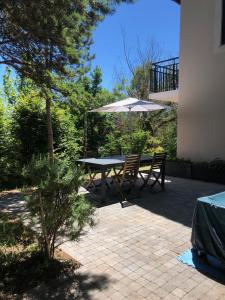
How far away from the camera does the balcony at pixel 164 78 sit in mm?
11123

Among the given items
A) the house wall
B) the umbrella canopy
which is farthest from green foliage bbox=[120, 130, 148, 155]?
the umbrella canopy

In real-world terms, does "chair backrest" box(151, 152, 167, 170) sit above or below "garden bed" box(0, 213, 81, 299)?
above

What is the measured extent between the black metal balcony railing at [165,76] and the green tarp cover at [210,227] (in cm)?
842

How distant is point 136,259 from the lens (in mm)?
3750

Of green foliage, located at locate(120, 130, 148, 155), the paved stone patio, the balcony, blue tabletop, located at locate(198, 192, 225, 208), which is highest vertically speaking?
the balcony

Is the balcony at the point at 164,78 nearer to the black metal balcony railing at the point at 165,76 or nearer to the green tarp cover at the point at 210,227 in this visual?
the black metal balcony railing at the point at 165,76

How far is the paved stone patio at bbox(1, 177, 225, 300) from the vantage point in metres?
3.02

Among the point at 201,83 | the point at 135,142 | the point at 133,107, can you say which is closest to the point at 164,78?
the point at 201,83

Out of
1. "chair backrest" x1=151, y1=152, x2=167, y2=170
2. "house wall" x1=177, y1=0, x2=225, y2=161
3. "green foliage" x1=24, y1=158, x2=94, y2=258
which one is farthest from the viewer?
"house wall" x1=177, y1=0, x2=225, y2=161

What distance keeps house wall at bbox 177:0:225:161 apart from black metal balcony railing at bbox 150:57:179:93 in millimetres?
1236

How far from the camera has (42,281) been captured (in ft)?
10.5

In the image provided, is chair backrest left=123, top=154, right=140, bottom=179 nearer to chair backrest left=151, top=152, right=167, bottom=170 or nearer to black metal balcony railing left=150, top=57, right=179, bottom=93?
chair backrest left=151, top=152, right=167, bottom=170

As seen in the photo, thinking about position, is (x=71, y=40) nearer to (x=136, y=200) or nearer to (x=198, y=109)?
(x=136, y=200)

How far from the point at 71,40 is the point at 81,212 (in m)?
3.74
